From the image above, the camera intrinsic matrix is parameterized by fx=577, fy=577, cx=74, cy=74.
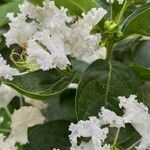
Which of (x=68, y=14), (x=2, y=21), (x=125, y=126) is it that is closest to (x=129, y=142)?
(x=125, y=126)

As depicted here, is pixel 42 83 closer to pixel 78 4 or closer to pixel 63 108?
pixel 78 4

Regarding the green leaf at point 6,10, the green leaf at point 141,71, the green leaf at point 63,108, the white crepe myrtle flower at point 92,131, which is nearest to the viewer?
the white crepe myrtle flower at point 92,131

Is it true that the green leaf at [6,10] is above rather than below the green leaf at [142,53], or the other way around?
above

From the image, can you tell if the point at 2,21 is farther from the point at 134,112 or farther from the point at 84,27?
the point at 134,112

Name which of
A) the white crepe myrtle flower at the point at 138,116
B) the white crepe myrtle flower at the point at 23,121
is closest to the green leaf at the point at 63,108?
the white crepe myrtle flower at the point at 23,121

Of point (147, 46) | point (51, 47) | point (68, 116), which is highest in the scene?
point (51, 47)

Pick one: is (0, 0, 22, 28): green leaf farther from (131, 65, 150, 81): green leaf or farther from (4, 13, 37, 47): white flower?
(131, 65, 150, 81): green leaf

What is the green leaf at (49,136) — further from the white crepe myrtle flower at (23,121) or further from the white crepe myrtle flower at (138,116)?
the white crepe myrtle flower at (138,116)
